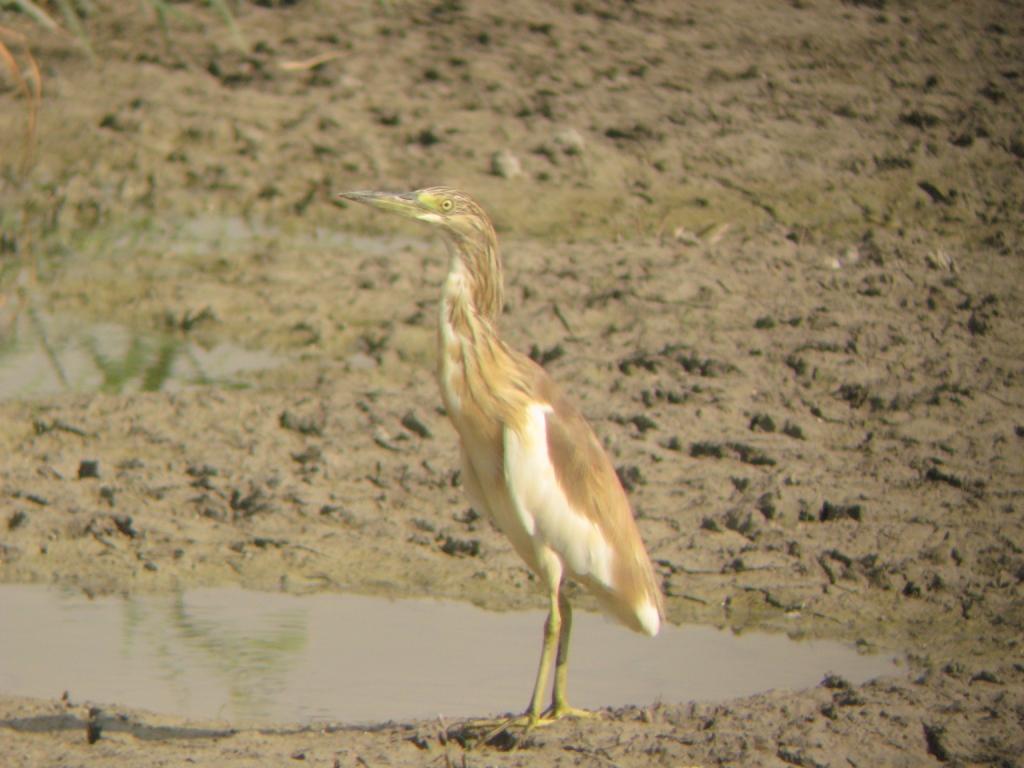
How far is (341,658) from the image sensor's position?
19.1 feet

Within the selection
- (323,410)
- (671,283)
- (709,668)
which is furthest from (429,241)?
(709,668)

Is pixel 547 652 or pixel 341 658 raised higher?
pixel 547 652

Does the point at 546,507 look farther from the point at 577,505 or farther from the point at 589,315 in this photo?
the point at 589,315

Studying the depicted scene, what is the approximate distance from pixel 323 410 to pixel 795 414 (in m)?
1.90

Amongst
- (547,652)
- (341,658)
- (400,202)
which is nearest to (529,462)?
(547,652)

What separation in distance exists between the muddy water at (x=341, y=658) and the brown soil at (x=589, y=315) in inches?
6.0

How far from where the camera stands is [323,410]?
768 centimetres

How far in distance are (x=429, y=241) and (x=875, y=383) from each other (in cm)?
283

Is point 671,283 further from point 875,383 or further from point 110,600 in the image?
point 110,600

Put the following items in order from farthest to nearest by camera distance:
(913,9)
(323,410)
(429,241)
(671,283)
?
(913,9), (429,241), (671,283), (323,410)

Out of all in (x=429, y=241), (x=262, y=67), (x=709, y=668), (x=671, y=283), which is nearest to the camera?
(x=709, y=668)

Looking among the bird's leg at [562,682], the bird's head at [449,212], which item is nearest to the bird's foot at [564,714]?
the bird's leg at [562,682]

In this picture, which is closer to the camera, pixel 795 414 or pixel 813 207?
pixel 795 414

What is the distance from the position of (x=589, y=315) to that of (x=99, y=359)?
2.19 meters
